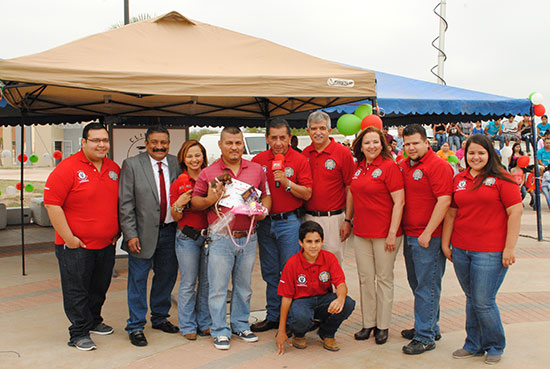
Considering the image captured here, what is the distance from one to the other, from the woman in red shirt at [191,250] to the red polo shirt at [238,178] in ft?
0.36

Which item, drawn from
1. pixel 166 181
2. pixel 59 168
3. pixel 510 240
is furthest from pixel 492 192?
pixel 59 168

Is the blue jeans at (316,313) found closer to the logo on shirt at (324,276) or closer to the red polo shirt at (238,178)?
the logo on shirt at (324,276)

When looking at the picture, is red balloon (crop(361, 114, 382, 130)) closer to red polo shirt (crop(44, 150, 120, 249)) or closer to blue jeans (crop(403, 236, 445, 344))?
blue jeans (crop(403, 236, 445, 344))

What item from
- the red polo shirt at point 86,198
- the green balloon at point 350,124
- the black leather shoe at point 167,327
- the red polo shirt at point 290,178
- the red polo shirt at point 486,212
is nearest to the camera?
the red polo shirt at point 486,212

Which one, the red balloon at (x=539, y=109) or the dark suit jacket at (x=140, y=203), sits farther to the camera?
the red balloon at (x=539, y=109)

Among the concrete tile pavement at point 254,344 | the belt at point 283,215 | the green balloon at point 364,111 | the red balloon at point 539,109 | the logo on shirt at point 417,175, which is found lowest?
the concrete tile pavement at point 254,344

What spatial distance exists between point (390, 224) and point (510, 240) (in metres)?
0.91

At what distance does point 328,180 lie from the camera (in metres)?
4.45

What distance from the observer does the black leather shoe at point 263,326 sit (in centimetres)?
459

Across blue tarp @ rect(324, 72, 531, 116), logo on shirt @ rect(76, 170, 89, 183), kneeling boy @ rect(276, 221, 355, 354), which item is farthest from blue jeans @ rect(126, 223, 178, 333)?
blue tarp @ rect(324, 72, 531, 116)

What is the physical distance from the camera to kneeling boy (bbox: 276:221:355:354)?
13.3 feet

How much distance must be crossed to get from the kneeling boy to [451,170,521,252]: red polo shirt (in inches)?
41.6

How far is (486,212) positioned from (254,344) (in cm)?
219

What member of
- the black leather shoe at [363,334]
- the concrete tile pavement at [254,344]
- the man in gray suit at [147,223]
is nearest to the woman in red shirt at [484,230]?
the concrete tile pavement at [254,344]
